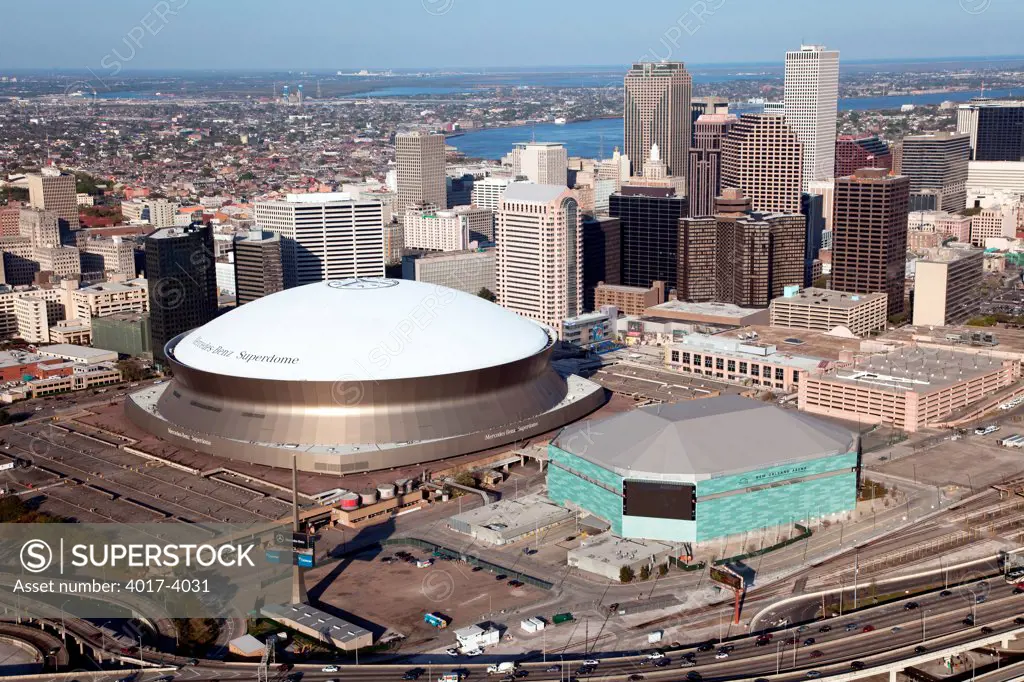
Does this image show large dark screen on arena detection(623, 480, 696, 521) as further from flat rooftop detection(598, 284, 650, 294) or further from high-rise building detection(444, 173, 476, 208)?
high-rise building detection(444, 173, 476, 208)

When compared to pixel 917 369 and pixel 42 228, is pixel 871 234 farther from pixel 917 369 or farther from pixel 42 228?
pixel 42 228

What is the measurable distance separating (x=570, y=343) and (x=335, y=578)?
39877 mm

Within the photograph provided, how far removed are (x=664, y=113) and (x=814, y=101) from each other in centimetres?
1911

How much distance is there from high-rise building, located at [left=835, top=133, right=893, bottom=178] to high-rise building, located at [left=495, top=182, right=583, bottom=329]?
7369cm

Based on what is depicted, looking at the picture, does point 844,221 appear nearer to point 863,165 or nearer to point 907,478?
point 907,478

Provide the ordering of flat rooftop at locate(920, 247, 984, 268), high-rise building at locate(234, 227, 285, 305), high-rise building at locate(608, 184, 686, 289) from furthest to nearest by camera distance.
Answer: high-rise building at locate(608, 184, 686, 289)
high-rise building at locate(234, 227, 285, 305)
flat rooftop at locate(920, 247, 984, 268)

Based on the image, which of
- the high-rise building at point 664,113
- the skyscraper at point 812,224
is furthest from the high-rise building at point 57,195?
the skyscraper at point 812,224

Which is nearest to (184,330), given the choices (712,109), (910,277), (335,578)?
(335,578)

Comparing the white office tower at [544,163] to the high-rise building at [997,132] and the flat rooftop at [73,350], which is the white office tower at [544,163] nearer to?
the high-rise building at [997,132]

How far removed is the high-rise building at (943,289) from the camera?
88000 millimetres

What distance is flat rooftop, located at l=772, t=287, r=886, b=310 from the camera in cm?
8436

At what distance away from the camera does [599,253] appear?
101m

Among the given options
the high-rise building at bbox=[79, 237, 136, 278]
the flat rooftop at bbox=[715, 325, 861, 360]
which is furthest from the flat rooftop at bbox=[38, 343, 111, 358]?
the flat rooftop at bbox=[715, 325, 861, 360]

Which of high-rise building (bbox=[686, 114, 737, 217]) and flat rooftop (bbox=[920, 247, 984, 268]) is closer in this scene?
flat rooftop (bbox=[920, 247, 984, 268])
